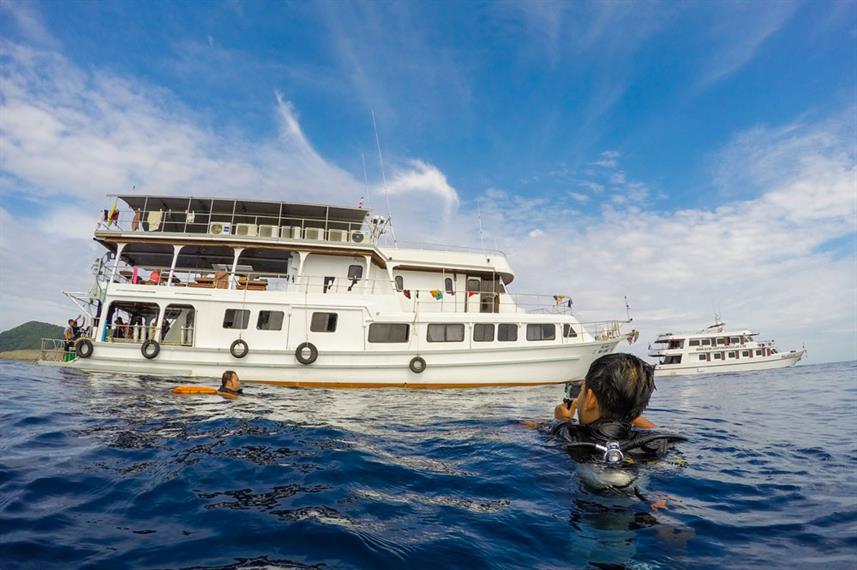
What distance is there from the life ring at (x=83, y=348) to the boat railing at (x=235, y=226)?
405cm

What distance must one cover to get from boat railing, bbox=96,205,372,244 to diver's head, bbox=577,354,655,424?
13.0 m

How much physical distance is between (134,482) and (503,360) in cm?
1195

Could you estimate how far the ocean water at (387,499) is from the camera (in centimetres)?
226

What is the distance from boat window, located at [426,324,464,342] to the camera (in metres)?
14.3

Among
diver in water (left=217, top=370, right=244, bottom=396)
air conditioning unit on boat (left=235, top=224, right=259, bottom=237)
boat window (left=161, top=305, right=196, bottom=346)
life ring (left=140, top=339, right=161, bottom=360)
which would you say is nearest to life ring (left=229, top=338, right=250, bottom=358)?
boat window (left=161, top=305, right=196, bottom=346)

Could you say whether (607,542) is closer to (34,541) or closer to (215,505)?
(215,505)

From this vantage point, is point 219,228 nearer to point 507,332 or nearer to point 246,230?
point 246,230

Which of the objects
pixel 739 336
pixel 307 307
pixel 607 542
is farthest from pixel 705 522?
pixel 739 336

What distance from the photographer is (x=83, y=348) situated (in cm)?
1284

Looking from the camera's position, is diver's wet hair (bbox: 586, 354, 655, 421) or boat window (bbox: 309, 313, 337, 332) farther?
boat window (bbox: 309, 313, 337, 332)

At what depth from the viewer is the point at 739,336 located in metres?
38.1

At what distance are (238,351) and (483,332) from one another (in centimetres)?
813

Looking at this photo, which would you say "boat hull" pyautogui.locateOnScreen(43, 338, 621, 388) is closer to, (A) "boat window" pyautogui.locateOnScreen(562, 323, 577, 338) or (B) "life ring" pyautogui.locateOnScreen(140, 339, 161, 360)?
(B) "life ring" pyautogui.locateOnScreen(140, 339, 161, 360)

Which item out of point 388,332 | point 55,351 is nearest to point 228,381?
point 388,332
